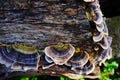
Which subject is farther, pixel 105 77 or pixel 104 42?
pixel 105 77

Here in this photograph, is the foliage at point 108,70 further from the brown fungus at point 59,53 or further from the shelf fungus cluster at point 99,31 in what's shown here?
the brown fungus at point 59,53

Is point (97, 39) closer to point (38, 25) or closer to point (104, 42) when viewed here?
point (104, 42)

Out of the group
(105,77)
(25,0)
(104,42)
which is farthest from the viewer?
(105,77)

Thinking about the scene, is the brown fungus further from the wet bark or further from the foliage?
the foliage

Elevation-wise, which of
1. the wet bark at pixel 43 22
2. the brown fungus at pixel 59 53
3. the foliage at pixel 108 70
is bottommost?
the foliage at pixel 108 70

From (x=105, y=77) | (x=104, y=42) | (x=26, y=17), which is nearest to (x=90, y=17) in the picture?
(x=104, y=42)

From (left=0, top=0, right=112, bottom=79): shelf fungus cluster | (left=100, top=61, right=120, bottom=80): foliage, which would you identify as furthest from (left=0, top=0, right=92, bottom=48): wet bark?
(left=100, top=61, right=120, bottom=80): foliage

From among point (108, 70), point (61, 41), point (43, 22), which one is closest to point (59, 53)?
point (61, 41)

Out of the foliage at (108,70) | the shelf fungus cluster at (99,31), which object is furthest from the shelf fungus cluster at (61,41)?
the foliage at (108,70)

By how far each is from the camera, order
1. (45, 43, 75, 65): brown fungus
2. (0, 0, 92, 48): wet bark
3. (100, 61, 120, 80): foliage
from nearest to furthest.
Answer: (0, 0, 92, 48): wet bark
(45, 43, 75, 65): brown fungus
(100, 61, 120, 80): foliage
